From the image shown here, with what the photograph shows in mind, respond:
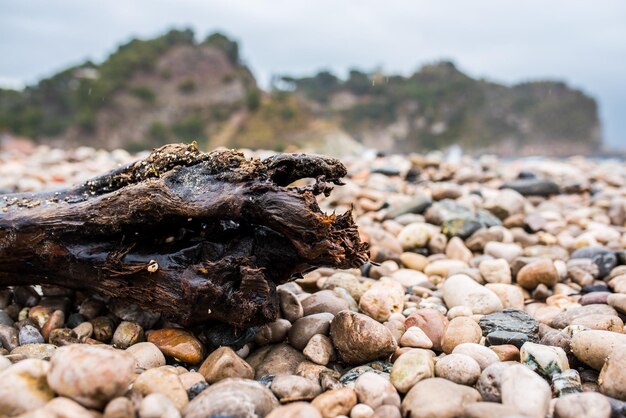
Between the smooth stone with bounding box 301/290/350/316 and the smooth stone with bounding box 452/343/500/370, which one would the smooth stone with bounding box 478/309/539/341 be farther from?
the smooth stone with bounding box 301/290/350/316

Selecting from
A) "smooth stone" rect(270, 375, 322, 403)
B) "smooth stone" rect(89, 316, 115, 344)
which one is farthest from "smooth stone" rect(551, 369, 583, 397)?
"smooth stone" rect(89, 316, 115, 344)

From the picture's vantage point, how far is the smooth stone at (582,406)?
77.0 inches

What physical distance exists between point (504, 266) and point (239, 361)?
2553 millimetres

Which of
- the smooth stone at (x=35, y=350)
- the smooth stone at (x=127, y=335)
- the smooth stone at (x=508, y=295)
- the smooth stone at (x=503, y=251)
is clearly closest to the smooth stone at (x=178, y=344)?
the smooth stone at (x=127, y=335)

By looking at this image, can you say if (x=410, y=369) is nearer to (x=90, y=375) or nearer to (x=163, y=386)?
(x=163, y=386)

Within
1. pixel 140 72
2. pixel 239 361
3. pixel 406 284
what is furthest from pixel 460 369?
pixel 140 72

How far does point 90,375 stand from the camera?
186 centimetres

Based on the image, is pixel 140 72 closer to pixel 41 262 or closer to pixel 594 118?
pixel 41 262

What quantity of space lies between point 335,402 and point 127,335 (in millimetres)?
1382

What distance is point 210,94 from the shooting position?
40875 millimetres

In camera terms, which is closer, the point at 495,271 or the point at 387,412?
the point at 387,412

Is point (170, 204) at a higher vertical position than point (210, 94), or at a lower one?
lower

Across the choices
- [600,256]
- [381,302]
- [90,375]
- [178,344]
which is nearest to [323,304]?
[381,302]

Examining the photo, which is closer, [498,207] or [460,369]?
[460,369]
